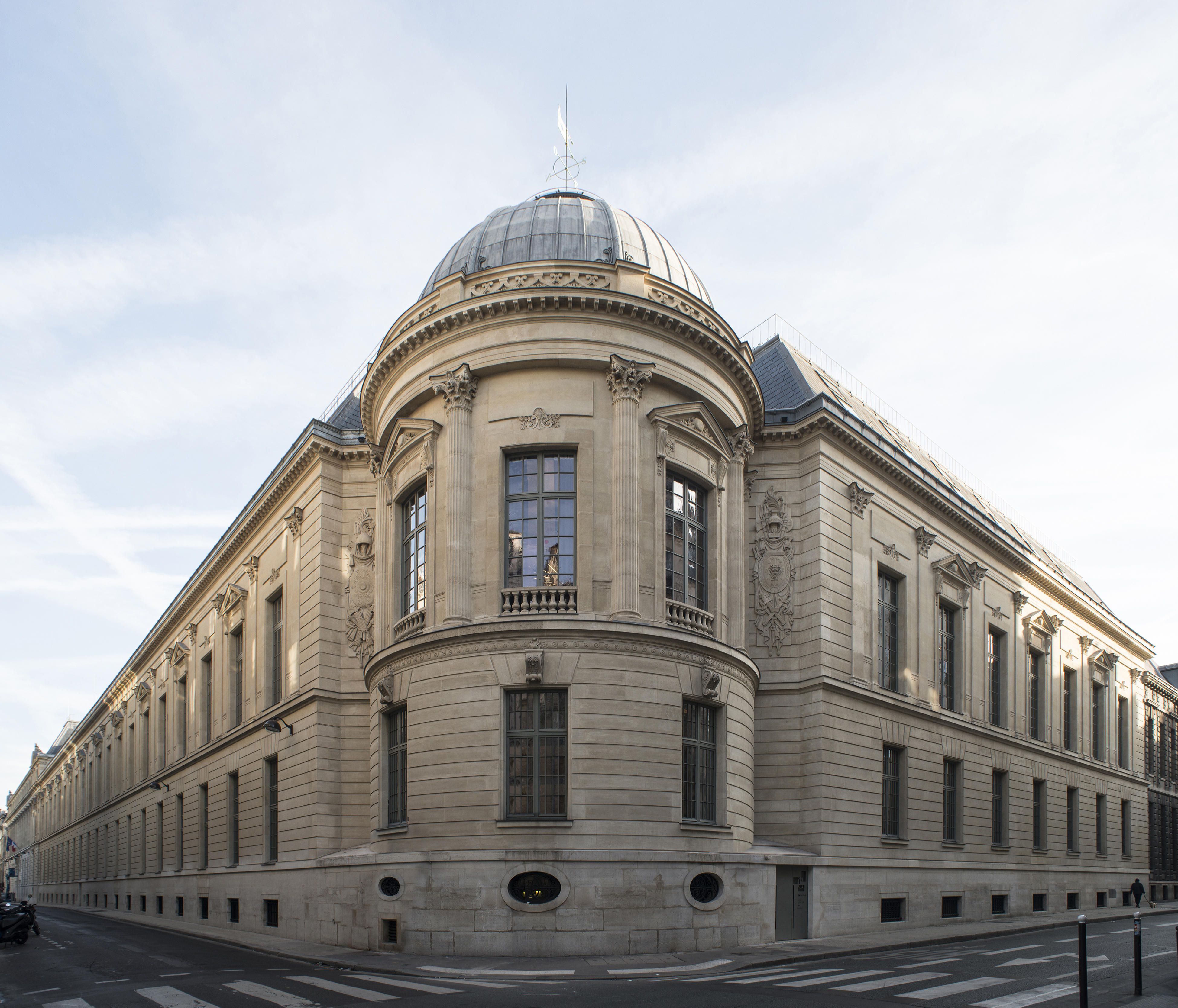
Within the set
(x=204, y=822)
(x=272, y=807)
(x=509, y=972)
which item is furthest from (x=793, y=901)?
(x=204, y=822)

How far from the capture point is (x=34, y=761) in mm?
135000

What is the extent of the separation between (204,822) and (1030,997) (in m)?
35.4

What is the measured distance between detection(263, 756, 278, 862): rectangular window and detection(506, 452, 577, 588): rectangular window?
13900 millimetres

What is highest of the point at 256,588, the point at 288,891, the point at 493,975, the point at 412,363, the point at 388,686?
the point at 412,363

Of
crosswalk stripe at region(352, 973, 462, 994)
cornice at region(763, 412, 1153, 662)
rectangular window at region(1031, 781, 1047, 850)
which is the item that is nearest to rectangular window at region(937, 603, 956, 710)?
cornice at region(763, 412, 1153, 662)

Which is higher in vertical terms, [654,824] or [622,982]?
[654,824]

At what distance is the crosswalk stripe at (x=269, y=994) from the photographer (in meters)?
14.6

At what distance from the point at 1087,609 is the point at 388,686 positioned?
3608 cm

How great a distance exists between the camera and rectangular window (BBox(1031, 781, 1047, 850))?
40.3 meters

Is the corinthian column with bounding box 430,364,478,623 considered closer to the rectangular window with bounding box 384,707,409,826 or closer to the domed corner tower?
the domed corner tower

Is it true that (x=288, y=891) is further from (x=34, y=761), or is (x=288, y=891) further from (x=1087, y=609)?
(x=34, y=761)

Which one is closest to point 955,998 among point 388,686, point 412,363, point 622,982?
point 622,982

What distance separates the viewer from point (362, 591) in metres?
30.3

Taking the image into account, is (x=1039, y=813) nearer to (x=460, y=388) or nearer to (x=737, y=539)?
(x=737, y=539)
